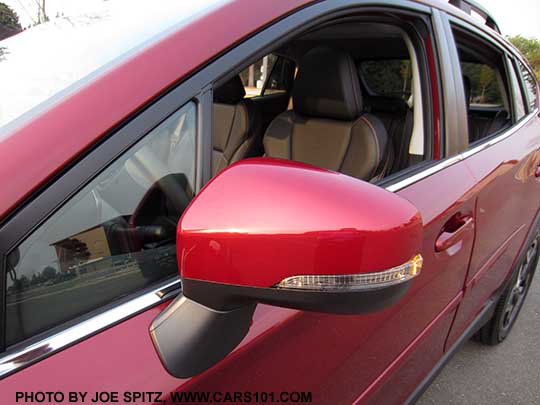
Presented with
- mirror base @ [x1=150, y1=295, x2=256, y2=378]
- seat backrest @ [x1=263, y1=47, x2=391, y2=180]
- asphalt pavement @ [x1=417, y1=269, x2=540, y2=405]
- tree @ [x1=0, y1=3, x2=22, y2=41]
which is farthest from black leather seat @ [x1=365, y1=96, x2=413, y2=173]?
tree @ [x1=0, y1=3, x2=22, y2=41]

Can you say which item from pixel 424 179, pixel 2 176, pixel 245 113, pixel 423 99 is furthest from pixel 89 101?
pixel 245 113

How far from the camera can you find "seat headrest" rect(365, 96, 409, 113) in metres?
2.64

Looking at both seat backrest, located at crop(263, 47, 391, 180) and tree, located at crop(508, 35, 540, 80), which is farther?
tree, located at crop(508, 35, 540, 80)

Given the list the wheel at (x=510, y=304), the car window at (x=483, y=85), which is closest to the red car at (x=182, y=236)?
the wheel at (x=510, y=304)

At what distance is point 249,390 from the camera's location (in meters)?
0.78

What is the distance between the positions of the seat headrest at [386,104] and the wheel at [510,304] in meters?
1.15

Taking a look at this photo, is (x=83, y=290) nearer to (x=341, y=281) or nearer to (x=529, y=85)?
(x=341, y=281)

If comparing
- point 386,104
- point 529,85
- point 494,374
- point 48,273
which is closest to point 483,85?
point 529,85

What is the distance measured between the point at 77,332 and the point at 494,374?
87.7 inches

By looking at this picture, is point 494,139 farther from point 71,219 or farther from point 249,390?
point 71,219

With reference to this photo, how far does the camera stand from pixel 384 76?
3113 mm

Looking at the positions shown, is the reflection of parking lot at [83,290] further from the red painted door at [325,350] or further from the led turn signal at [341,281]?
the led turn signal at [341,281]

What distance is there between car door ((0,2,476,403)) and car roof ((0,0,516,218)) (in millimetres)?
25

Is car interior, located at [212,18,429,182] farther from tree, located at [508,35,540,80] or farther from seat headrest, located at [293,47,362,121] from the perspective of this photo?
tree, located at [508,35,540,80]
